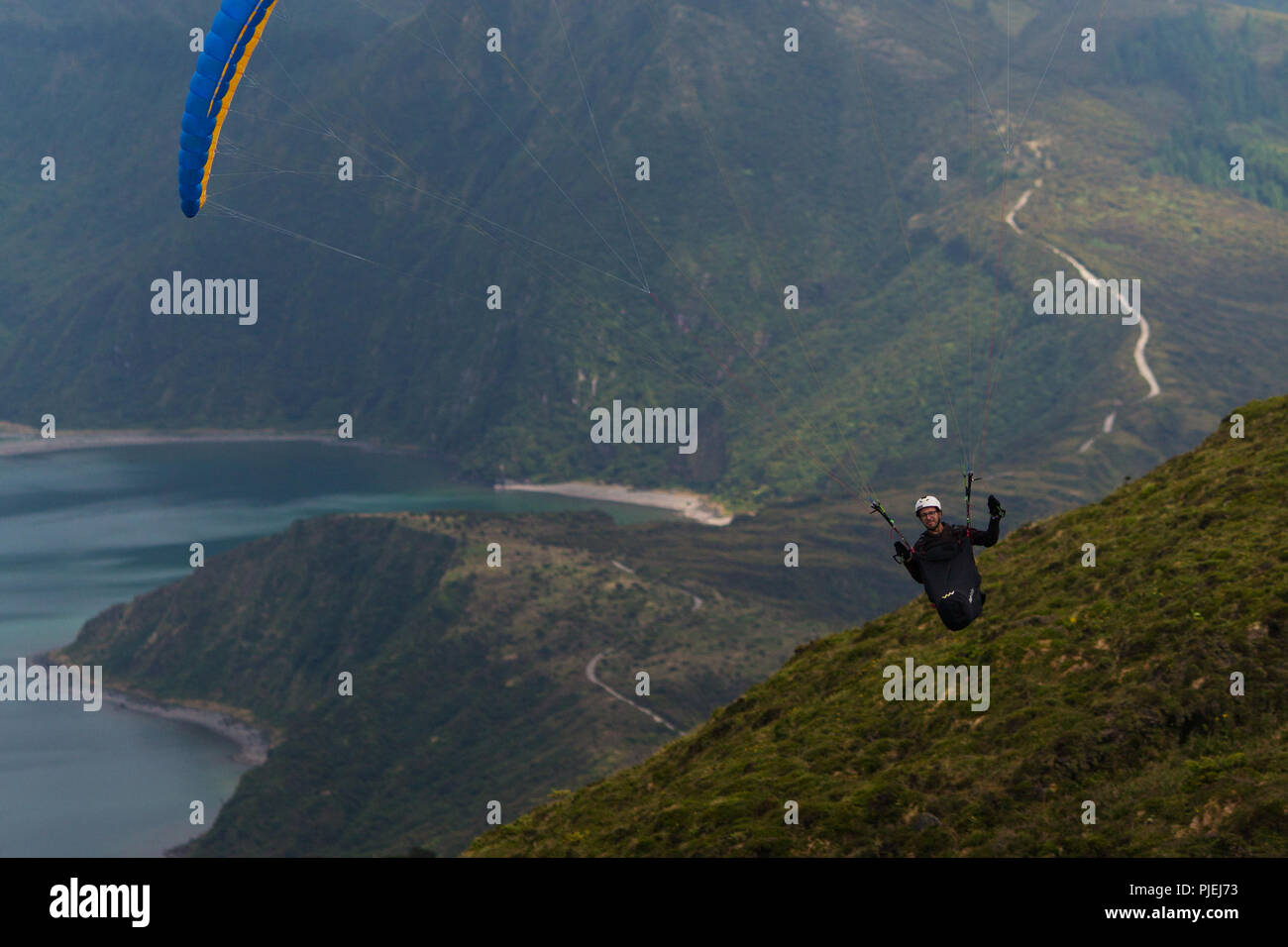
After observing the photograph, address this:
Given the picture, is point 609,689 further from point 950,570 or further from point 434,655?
point 950,570

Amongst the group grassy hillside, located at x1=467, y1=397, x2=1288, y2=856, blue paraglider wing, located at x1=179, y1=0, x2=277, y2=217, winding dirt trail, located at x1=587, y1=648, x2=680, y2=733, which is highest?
blue paraglider wing, located at x1=179, y1=0, x2=277, y2=217

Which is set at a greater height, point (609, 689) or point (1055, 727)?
point (609, 689)

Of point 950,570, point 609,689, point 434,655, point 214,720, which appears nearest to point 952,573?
point 950,570

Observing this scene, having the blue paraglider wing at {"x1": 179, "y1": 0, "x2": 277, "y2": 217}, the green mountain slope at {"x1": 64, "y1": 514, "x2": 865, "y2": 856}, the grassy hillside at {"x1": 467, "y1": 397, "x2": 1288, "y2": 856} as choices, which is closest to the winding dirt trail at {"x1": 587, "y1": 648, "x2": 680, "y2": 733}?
the green mountain slope at {"x1": 64, "y1": 514, "x2": 865, "y2": 856}

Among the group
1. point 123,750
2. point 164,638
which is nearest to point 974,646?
point 123,750

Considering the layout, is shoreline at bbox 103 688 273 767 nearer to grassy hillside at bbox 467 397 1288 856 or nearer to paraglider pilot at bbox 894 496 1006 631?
grassy hillside at bbox 467 397 1288 856

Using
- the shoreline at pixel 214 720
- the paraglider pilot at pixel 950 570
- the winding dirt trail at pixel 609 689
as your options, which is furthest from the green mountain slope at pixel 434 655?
the paraglider pilot at pixel 950 570
